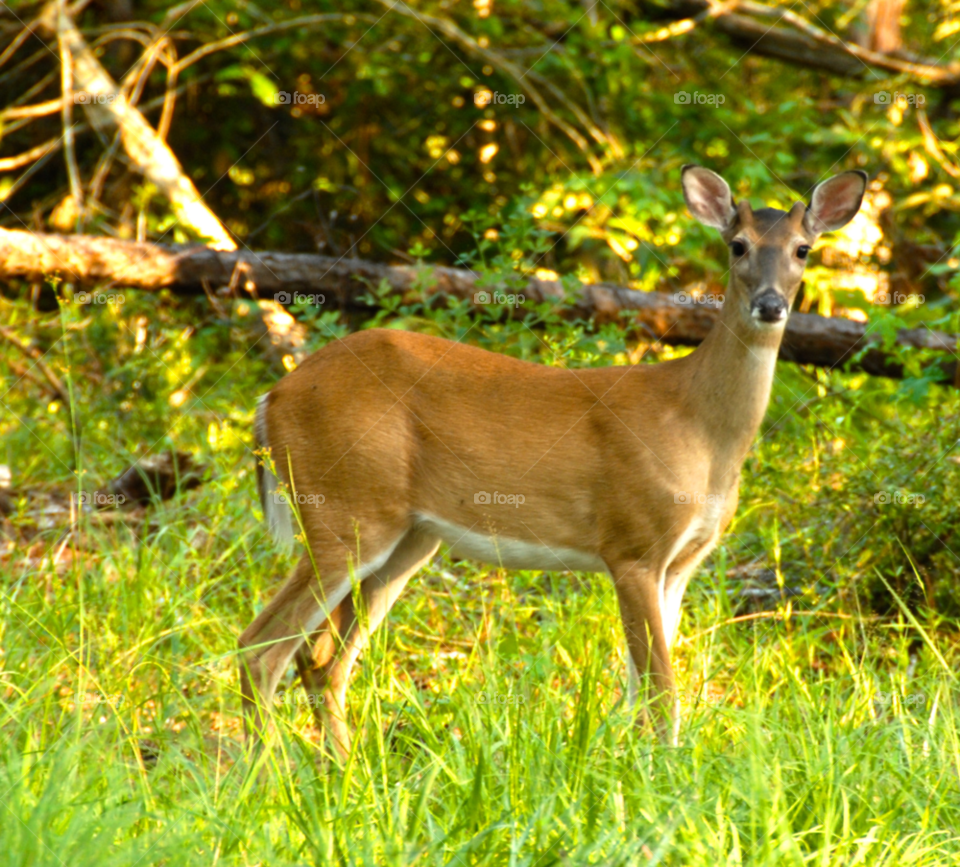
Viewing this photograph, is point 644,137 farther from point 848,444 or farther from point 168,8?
point 848,444

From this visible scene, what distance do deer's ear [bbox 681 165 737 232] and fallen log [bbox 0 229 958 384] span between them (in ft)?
6.16

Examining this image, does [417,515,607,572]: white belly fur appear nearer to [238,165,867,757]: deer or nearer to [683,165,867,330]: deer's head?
[238,165,867,757]: deer

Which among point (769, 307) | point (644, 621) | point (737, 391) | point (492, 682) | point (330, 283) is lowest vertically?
point (330, 283)

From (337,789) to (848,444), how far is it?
11.4ft

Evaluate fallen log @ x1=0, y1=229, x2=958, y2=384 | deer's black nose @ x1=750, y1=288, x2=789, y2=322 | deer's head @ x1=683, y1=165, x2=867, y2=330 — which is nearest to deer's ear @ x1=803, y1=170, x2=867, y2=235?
deer's head @ x1=683, y1=165, x2=867, y2=330

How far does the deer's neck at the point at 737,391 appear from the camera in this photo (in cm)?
427

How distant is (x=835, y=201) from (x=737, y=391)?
938 mm

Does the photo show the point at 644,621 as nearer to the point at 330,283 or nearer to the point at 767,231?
the point at 767,231

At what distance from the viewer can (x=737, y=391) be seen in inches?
169

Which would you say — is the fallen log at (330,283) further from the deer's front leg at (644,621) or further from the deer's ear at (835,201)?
the deer's front leg at (644,621)

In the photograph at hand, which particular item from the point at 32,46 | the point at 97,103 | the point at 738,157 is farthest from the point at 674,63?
the point at 32,46

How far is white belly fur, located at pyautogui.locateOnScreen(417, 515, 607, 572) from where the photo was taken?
170 inches

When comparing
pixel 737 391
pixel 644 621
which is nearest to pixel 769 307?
pixel 737 391

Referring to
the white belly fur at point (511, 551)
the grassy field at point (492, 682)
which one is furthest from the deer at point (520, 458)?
the grassy field at point (492, 682)
